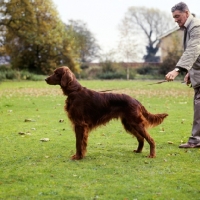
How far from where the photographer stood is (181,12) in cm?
701

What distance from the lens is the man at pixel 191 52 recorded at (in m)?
6.88

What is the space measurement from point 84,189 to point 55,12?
42.8m

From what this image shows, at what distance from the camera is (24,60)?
4756 centimetres

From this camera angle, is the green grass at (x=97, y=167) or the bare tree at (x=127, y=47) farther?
the bare tree at (x=127, y=47)

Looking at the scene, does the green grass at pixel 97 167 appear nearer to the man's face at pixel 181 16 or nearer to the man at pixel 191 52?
the man at pixel 191 52

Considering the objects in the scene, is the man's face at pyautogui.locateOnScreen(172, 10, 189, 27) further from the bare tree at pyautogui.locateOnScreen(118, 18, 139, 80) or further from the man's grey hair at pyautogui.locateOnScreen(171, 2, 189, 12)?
the bare tree at pyautogui.locateOnScreen(118, 18, 139, 80)

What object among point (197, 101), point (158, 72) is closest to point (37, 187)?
point (197, 101)

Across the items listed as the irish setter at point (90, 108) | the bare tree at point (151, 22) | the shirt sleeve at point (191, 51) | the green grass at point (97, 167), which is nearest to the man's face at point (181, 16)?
the shirt sleeve at point (191, 51)

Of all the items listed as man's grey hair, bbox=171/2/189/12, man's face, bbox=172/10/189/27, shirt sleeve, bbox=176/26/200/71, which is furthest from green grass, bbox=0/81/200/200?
man's grey hair, bbox=171/2/189/12

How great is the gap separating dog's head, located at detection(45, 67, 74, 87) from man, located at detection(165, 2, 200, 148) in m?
1.67

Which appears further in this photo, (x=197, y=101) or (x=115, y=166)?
(x=197, y=101)

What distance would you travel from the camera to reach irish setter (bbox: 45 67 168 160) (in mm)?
6590

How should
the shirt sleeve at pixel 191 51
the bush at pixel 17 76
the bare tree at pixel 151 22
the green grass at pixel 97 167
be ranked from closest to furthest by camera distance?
the green grass at pixel 97 167 < the shirt sleeve at pixel 191 51 < the bush at pixel 17 76 < the bare tree at pixel 151 22

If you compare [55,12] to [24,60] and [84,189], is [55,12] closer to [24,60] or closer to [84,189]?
[24,60]
